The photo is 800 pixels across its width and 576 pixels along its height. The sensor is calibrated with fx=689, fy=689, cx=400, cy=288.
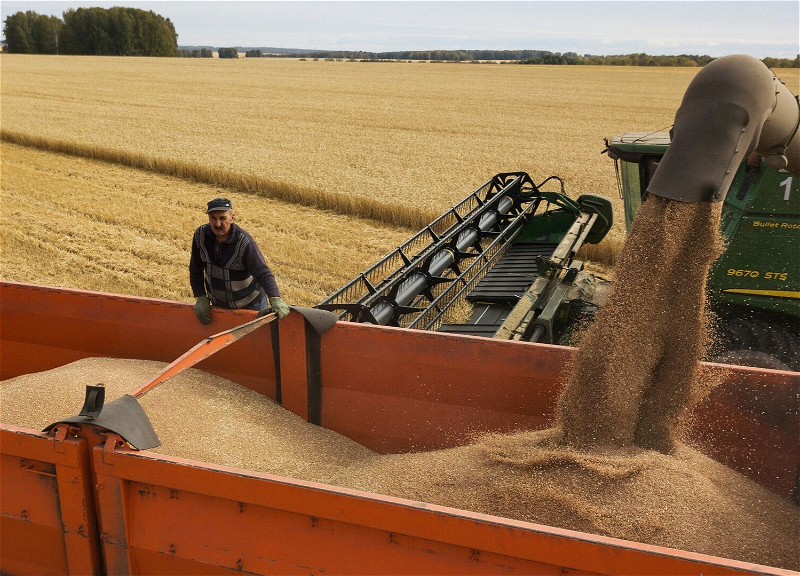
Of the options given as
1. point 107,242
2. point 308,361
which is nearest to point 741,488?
point 308,361

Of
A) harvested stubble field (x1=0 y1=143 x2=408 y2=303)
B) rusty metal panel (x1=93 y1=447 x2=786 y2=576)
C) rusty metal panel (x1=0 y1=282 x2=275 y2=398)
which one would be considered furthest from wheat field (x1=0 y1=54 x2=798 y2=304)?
rusty metal panel (x1=93 y1=447 x2=786 y2=576)

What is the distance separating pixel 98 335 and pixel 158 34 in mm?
79819

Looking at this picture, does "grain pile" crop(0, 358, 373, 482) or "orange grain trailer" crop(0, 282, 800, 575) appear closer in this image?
"orange grain trailer" crop(0, 282, 800, 575)

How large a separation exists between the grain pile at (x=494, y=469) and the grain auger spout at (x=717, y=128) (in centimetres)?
117

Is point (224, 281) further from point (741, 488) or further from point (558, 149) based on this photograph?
point (558, 149)

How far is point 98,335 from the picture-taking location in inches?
173

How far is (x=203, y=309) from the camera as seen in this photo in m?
4.01

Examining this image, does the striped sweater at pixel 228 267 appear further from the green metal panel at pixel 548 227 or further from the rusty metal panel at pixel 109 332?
the green metal panel at pixel 548 227

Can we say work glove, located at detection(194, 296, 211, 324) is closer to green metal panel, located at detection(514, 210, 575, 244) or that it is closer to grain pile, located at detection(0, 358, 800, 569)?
grain pile, located at detection(0, 358, 800, 569)

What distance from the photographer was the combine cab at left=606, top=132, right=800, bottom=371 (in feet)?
13.2

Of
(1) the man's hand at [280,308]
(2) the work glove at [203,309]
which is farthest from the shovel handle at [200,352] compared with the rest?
(2) the work glove at [203,309]

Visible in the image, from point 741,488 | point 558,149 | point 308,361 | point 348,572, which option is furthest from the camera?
point 558,149

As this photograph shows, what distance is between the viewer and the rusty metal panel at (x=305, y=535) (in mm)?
2090

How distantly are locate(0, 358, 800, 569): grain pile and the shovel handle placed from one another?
423 mm
